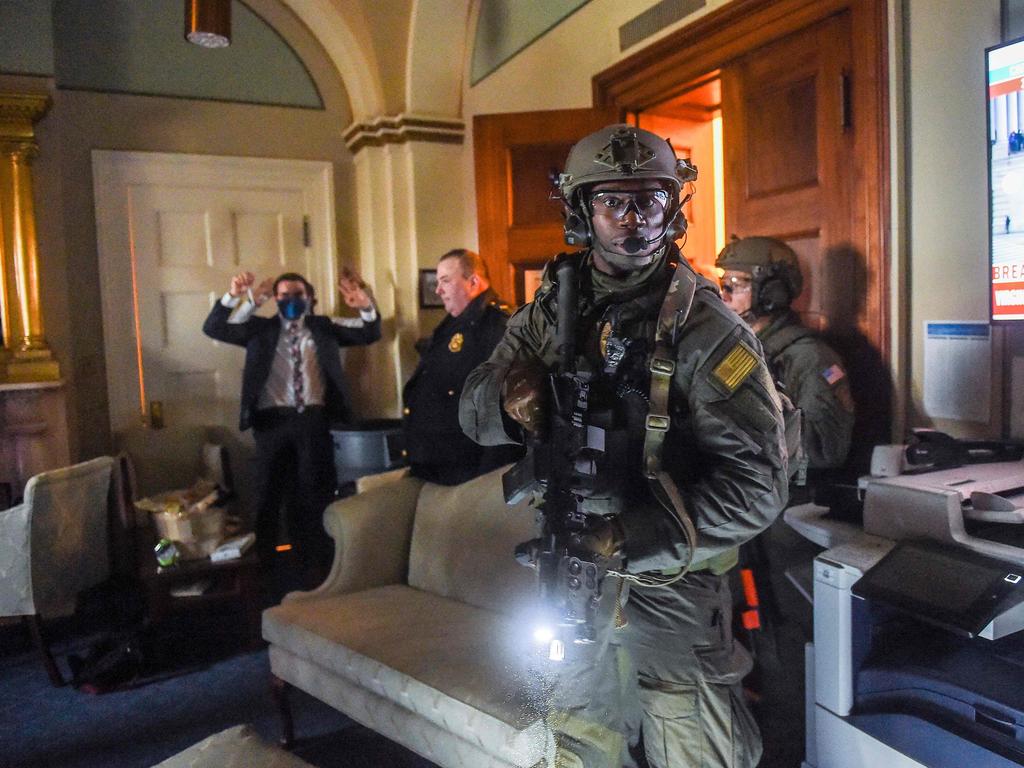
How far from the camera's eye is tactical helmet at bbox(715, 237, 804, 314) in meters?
2.45

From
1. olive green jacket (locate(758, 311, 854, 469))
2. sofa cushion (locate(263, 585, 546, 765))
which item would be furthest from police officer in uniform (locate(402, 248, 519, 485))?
olive green jacket (locate(758, 311, 854, 469))

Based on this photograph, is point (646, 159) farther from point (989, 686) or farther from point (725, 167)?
point (725, 167)

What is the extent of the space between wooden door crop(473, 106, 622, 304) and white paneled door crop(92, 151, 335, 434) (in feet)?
6.07

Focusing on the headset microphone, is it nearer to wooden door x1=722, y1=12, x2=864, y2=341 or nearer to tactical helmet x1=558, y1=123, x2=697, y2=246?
tactical helmet x1=558, y1=123, x2=697, y2=246

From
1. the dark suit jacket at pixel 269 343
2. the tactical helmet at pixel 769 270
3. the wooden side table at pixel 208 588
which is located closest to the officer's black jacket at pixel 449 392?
the wooden side table at pixel 208 588

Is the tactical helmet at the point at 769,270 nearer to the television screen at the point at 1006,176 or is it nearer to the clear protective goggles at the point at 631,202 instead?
the television screen at the point at 1006,176

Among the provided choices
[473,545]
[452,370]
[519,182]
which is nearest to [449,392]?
[452,370]

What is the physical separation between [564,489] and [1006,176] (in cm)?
130

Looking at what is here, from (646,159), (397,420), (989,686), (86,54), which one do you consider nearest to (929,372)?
(989,686)

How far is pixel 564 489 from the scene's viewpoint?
1360 millimetres

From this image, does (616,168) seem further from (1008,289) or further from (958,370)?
(958,370)

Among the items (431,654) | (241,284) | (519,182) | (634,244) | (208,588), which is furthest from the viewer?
(241,284)

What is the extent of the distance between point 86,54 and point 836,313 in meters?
4.13

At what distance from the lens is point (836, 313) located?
8.24ft
